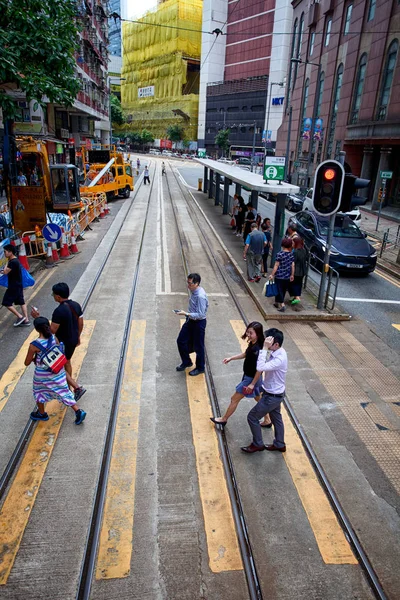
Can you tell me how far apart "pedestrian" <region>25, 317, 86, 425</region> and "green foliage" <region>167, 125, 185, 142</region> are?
113602 millimetres

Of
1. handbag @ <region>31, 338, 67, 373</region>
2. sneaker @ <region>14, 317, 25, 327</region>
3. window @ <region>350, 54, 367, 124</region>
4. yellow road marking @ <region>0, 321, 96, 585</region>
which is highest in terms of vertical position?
window @ <region>350, 54, 367, 124</region>

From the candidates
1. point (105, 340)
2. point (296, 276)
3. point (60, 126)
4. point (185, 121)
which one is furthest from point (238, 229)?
point (185, 121)

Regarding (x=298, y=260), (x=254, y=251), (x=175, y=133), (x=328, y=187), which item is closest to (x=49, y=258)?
(x=254, y=251)

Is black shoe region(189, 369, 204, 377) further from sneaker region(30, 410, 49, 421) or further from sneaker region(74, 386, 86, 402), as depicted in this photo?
sneaker region(30, 410, 49, 421)

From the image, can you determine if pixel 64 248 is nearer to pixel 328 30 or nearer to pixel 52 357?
pixel 52 357

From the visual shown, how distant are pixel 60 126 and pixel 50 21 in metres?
26.8

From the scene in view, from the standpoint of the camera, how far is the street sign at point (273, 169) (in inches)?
506

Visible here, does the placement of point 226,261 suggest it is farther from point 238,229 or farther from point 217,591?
point 217,591

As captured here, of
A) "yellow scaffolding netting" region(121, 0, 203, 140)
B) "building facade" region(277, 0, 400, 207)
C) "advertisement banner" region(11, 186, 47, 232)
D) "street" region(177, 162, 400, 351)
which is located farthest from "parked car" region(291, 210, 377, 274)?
"yellow scaffolding netting" region(121, 0, 203, 140)

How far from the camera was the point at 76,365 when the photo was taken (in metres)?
7.67

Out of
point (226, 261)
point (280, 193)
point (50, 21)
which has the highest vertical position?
point (50, 21)

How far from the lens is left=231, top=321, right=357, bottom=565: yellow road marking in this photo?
167 inches

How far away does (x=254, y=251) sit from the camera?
12195mm

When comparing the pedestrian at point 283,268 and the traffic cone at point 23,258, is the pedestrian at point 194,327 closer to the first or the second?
the pedestrian at point 283,268
